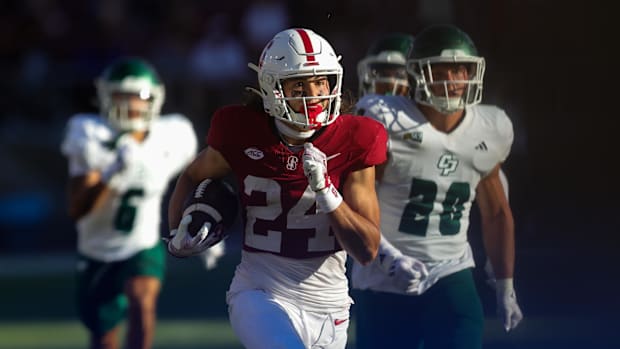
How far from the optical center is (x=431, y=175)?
498 centimetres

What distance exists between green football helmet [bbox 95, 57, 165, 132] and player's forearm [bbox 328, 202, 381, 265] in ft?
8.27

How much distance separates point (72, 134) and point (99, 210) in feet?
1.19

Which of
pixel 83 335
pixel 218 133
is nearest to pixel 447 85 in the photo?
pixel 218 133

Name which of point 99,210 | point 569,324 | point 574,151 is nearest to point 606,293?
point 569,324

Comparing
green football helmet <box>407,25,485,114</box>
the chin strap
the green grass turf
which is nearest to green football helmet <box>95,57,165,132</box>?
the green grass turf

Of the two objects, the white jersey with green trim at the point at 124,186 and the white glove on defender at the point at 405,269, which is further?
the white jersey with green trim at the point at 124,186

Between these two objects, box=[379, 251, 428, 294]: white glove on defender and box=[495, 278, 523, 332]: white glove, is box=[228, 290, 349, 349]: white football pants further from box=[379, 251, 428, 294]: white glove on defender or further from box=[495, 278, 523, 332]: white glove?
box=[495, 278, 523, 332]: white glove

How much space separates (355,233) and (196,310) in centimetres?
458

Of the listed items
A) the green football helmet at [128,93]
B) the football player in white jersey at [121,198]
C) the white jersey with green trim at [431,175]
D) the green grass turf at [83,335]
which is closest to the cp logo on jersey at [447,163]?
the white jersey with green trim at [431,175]

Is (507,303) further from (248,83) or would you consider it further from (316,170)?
(248,83)

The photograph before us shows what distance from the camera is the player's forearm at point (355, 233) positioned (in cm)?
405

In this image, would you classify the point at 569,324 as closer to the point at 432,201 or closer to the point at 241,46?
the point at 432,201

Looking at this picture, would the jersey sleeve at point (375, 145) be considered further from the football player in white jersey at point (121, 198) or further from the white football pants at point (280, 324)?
the football player in white jersey at point (121, 198)

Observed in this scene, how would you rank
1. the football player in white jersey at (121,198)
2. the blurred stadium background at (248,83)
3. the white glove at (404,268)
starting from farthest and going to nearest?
the blurred stadium background at (248,83) < the football player in white jersey at (121,198) < the white glove at (404,268)
